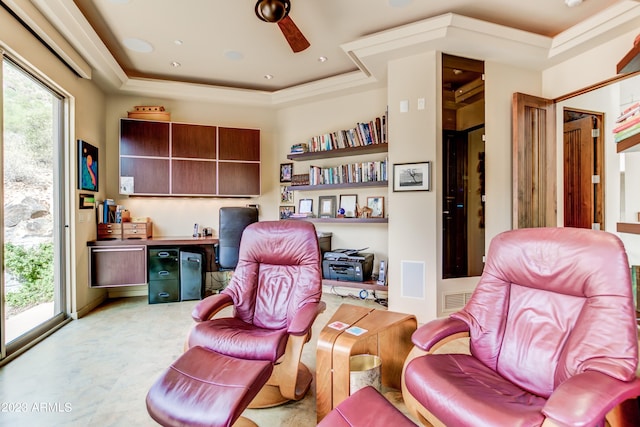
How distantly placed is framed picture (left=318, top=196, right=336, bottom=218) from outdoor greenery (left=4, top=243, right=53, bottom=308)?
9.94ft

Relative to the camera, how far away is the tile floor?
5.67 feet

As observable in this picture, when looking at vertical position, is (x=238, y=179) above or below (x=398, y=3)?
below

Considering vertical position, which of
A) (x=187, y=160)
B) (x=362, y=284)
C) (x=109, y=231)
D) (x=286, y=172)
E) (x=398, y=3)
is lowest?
(x=362, y=284)

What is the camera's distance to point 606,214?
3613mm

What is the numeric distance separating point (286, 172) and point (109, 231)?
2.43 m

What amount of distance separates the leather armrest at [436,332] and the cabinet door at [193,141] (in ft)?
11.8

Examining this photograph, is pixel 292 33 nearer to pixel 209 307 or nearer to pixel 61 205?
pixel 209 307

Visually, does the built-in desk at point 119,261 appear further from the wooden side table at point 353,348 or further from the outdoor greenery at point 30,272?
the wooden side table at point 353,348

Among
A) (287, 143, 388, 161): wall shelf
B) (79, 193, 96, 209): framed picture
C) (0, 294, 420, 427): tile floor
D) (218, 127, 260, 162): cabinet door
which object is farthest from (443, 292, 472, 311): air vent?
(79, 193, 96, 209): framed picture

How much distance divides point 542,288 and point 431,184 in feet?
5.56

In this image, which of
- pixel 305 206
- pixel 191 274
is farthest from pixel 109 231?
pixel 305 206

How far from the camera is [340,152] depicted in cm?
398

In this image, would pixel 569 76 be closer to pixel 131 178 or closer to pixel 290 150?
pixel 290 150

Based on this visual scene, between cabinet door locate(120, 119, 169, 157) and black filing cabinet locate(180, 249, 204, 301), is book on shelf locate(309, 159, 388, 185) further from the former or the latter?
cabinet door locate(120, 119, 169, 157)
